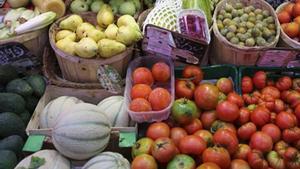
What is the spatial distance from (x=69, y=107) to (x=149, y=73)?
456mm

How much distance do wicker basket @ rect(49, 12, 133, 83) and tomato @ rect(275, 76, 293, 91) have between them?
85cm

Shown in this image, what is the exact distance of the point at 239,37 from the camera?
2260 millimetres

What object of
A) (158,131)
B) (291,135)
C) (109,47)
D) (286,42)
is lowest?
(291,135)

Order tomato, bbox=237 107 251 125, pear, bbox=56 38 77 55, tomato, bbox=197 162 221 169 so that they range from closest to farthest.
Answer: tomato, bbox=197 162 221 169 → tomato, bbox=237 107 251 125 → pear, bbox=56 38 77 55

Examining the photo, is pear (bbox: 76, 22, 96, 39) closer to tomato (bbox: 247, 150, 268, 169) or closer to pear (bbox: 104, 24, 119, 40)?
pear (bbox: 104, 24, 119, 40)

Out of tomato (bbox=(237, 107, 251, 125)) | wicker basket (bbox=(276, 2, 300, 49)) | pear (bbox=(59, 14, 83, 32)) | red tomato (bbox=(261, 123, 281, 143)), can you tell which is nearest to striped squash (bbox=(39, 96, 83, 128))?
pear (bbox=(59, 14, 83, 32))

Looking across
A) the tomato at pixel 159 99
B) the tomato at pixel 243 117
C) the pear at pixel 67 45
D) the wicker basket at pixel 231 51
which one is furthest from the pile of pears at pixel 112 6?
the tomato at pixel 243 117

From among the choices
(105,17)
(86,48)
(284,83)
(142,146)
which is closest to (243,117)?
(284,83)

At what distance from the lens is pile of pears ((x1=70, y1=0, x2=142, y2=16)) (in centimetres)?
252

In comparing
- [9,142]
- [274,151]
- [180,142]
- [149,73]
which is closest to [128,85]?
[149,73]

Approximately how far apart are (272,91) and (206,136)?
55 centimetres

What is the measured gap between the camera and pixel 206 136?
1.82 meters

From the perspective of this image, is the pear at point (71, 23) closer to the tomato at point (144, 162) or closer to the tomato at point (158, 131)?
the tomato at point (158, 131)

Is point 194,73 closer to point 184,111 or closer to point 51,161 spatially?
point 184,111
